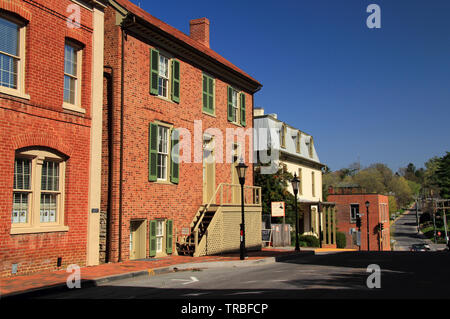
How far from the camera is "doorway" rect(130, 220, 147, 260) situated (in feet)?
55.0

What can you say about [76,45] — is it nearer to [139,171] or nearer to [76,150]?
[76,150]

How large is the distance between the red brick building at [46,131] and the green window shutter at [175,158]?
4.09m

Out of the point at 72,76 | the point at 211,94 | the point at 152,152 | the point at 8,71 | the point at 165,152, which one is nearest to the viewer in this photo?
the point at 8,71

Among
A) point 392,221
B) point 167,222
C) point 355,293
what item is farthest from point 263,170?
point 392,221

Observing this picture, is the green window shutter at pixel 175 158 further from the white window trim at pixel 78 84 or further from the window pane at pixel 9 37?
the window pane at pixel 9 37

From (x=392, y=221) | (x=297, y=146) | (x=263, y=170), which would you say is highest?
(x=297, y=146)

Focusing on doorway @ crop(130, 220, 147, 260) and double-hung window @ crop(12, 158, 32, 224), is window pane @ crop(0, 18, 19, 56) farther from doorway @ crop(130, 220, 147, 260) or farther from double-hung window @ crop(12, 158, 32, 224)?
doorway @ crop(130, 220, 147, 260)

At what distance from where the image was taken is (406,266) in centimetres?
1484

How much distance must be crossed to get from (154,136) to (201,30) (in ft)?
37.8

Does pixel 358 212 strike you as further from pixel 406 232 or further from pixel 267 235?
pixel 406 232

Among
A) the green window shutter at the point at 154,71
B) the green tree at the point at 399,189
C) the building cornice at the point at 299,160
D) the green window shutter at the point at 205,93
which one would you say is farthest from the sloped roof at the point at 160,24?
the green tree at the point at 399,189

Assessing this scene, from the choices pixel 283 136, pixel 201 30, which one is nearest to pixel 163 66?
pixel 201 30

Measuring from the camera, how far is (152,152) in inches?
677

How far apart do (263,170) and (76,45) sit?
64.8 feet
